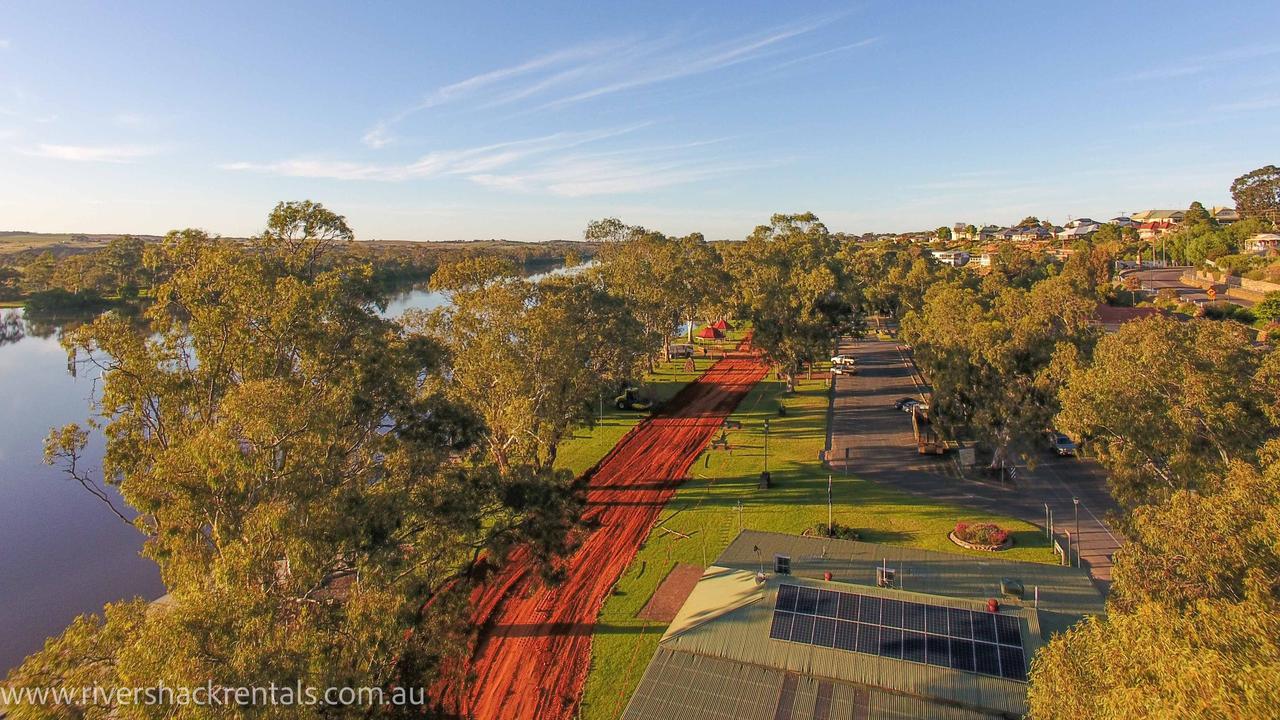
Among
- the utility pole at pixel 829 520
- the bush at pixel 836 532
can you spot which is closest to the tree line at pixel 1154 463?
the utility pole at pixel 829 520

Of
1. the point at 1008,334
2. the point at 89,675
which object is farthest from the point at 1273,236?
the point at 89,675

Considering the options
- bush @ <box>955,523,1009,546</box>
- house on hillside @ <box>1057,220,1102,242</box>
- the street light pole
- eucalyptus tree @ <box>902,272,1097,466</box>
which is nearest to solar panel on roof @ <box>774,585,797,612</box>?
bush @ <box>955,523,1009,546</box>

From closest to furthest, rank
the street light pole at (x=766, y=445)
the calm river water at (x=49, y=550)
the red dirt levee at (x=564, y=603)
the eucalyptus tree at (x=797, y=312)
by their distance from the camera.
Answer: the red dirt levee at (x=564, y=603) → the calm river water at (x=49, y=550) → the street light pole at (x=766, y=445) → the eucalyptus tree at (x=797, y=312)

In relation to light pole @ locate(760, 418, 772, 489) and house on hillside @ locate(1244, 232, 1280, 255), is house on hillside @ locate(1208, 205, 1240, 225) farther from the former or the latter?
light pole @ locate(760, 418, 772, 489)

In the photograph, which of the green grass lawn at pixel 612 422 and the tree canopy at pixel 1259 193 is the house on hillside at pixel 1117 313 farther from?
the tree canopy at pixel 1259 193

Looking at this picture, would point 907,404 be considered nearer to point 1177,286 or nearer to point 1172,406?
point 1172,406

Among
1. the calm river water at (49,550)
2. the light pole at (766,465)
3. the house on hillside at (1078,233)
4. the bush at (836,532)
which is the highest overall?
the house on hillside at (1078,233)

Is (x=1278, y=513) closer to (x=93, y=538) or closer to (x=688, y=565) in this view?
(x=688, y=565)
